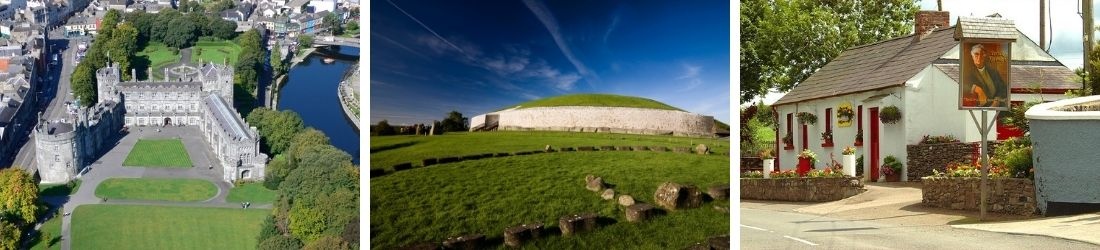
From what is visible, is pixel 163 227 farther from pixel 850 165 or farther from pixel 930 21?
pixel 930 21

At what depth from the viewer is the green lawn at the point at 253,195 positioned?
5.12 m

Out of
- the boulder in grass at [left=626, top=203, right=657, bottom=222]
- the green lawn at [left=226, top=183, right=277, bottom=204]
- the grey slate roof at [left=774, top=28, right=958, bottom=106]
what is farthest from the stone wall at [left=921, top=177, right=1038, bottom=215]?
the green lawn at [left=226, top=183, right=277, bottom=204]

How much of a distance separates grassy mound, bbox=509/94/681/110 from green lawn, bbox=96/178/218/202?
1739 mm

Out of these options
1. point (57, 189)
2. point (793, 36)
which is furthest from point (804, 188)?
point (57, 189)

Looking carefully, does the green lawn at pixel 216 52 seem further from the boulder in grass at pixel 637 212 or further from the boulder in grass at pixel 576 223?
the boulder in grass at pixel 637 212

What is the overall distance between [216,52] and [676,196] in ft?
8.97

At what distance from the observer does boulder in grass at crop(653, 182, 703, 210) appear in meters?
6.11

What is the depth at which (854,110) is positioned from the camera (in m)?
15.3

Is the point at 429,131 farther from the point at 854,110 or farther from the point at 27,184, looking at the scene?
the point at 854,110

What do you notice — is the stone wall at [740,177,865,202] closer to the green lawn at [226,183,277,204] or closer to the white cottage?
the white cottage

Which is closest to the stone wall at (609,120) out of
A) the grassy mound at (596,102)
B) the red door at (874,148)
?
the grassy mound at (596,102)

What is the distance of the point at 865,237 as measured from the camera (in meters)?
9.92

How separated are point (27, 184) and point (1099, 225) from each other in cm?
862

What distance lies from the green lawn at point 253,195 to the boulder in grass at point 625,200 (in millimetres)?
1972
